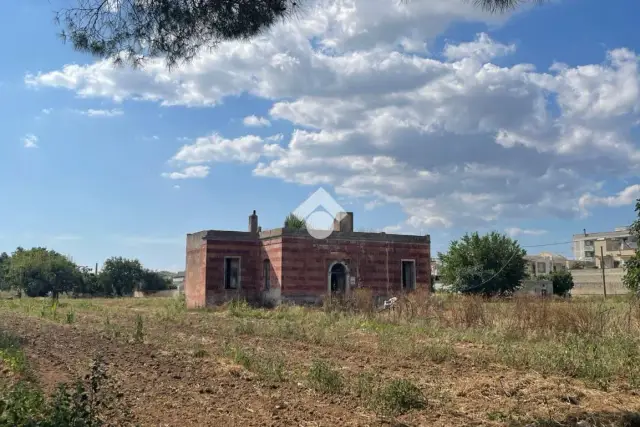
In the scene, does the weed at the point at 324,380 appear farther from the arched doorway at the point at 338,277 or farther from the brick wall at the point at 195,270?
the brick wall at the point at 195,270

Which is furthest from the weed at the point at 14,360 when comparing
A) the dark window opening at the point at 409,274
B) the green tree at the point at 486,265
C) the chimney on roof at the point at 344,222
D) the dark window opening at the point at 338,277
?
the green tree at the point at 486,265

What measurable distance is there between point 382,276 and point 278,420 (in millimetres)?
21279

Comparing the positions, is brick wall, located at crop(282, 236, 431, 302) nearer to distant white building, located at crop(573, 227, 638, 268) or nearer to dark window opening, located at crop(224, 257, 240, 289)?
dark window opening, located at crop(224, 257, 240, 289)

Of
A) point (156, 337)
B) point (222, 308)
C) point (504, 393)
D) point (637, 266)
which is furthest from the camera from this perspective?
point (222, 308)

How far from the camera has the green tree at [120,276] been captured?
5994 cm

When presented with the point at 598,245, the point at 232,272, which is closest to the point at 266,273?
the point at 232,272

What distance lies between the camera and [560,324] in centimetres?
1172

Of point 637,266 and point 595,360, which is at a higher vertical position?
point 637,266

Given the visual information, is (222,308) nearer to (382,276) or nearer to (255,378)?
(382,276)

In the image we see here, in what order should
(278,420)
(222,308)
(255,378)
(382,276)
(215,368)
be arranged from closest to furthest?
(278,420) < (255,378) < (215,368) < (222,308) < (382,276)

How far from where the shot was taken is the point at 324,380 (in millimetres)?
6980

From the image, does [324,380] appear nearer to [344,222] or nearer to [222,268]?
[344,222]

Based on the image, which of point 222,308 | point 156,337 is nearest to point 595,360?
point 156,337

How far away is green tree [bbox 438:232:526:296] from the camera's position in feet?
114
